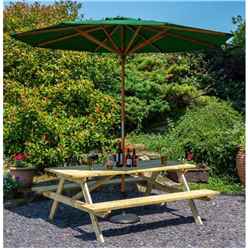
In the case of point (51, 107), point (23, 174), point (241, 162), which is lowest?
point (23, 174)

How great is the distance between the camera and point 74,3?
10.3m

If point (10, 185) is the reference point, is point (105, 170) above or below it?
above

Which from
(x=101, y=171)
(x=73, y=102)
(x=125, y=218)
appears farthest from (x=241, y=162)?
(x=101, y=171)

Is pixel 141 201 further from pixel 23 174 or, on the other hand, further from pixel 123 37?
pixel 23 174

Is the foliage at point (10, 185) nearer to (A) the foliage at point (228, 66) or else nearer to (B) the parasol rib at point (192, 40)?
(B) the parasol rib at point (192, 40)

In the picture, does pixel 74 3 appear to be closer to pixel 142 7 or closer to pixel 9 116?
pixel 142 7

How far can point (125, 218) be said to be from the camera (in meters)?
5.48

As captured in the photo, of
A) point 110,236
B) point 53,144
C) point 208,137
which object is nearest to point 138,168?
point 110,236

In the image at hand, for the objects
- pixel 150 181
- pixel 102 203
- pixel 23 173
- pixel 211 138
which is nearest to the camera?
pixel 102 203

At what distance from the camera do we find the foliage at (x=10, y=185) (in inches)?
247

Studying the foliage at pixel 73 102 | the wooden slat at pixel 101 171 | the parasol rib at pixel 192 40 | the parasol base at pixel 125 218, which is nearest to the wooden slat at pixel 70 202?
the wooden slat at pixel 101 171

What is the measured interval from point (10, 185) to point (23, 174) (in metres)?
0.27

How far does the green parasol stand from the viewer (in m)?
5.14

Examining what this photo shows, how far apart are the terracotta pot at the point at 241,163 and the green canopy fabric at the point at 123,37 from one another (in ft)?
5.59
